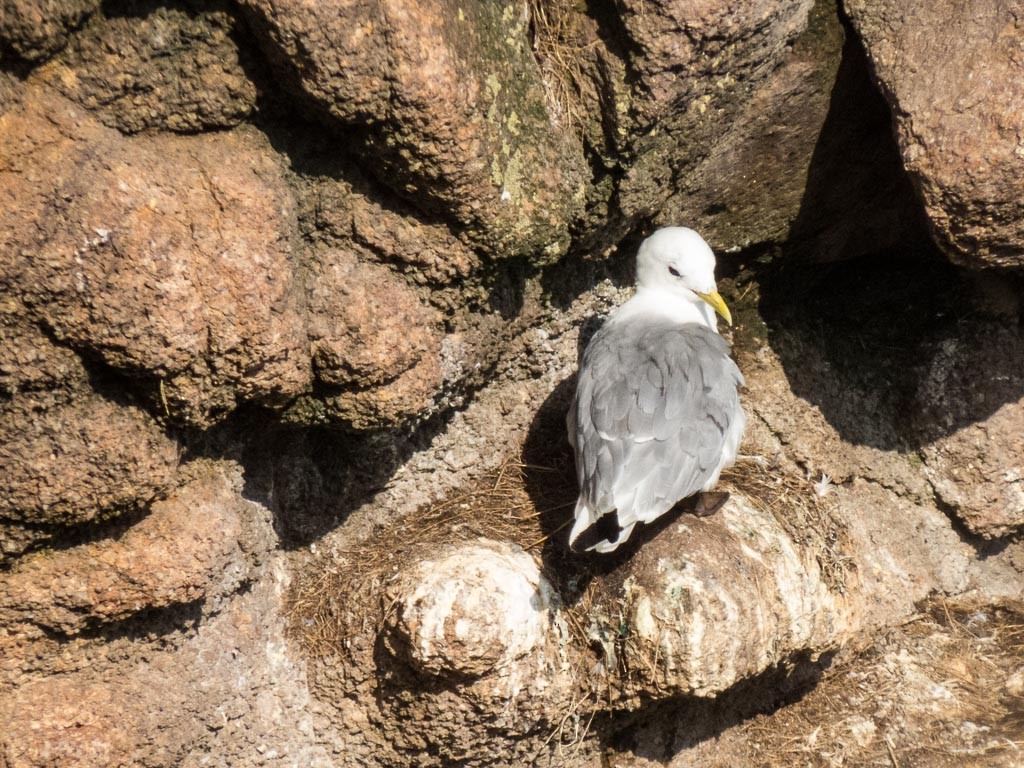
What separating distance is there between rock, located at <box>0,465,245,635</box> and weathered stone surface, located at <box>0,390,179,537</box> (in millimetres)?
145

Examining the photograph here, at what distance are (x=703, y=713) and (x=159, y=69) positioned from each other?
298cm

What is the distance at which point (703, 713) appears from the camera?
372 centimetres

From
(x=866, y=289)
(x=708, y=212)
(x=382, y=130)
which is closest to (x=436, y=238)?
(x=382, y=130)

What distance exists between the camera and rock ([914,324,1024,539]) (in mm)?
4000

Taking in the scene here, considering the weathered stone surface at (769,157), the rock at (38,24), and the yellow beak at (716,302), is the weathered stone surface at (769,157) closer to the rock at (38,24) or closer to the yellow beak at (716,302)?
the yellow beak at (716,302)

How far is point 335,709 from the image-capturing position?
3287mm

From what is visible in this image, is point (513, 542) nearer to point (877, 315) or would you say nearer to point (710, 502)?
point (710, 502)

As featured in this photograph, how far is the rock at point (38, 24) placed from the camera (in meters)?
2.13

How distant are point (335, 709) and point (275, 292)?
155 centimetres

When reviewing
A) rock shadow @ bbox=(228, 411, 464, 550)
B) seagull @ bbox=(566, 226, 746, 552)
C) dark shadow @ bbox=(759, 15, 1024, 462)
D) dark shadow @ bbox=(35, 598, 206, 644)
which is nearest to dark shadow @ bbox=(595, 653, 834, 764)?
seagull @ bbox=(566, 226, 746, 552)

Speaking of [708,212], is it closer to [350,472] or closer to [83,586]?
[350,472]

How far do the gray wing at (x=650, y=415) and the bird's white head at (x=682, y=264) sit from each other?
6.2 inches

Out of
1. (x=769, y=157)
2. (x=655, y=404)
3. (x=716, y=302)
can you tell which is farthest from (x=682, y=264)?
(x=655, y=404)

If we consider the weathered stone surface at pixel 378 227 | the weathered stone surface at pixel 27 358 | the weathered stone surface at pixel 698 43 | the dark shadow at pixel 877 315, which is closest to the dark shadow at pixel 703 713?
the dark shadow at pixel 877 315
